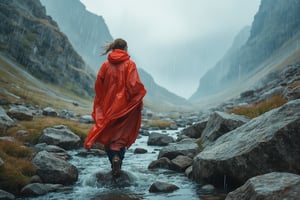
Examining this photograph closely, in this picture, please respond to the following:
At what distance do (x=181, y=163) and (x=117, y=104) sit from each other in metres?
4.03

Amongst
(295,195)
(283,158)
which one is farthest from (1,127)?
(295,195)

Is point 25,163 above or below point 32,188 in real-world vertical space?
above

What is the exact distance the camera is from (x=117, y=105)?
9242 mm

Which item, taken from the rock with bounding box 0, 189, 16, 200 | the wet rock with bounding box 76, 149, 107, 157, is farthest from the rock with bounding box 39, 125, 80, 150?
the rock with bounding box 0, 189, 16, 200

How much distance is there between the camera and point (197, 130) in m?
21.0

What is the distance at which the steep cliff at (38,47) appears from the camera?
399 ft

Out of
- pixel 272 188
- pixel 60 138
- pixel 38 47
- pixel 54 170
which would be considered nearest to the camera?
pixel 272 188

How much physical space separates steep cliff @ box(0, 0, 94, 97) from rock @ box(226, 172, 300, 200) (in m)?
→ 125

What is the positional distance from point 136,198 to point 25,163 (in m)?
3.99

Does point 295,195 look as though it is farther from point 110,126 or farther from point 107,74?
point 107,74

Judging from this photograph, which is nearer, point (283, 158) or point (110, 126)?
point (283, 158)

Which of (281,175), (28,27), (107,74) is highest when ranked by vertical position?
(28,27)

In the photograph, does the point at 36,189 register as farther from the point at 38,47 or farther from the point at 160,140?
the point at 38,47

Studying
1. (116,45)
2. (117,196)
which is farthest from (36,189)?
(116,45)
